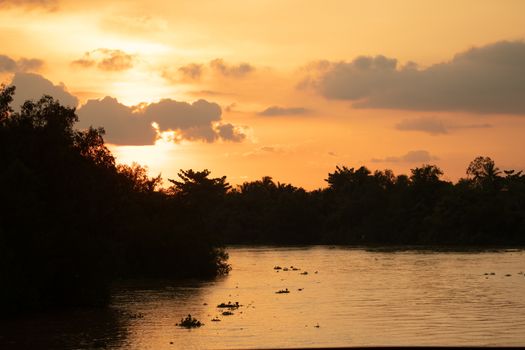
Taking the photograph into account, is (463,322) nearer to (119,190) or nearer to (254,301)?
(254,301)

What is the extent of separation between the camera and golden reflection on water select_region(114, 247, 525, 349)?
38906mm

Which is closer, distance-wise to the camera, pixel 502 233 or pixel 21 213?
pixel 21 213

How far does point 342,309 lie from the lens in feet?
171

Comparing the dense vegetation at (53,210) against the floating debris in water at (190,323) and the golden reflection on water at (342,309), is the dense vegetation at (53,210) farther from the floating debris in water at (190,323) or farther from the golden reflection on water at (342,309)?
the floating debris in water at (190,323)

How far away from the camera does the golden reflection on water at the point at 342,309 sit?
3891cm

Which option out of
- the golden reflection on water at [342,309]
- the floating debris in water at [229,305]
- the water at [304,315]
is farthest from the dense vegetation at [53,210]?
the floating debris in water at [229,305]

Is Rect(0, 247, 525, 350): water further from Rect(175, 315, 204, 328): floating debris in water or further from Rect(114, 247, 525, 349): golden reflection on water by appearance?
Rect(175, 315, 204, 328): floating debris in water

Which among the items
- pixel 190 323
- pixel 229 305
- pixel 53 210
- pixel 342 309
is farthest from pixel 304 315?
pixel 53 210

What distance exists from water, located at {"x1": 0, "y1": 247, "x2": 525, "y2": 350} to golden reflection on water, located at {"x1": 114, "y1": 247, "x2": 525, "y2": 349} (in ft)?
0.19

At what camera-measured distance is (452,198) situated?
170 metres

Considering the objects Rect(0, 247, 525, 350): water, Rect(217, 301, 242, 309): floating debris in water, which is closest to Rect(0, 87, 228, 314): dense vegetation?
Rect(0, 247, 525, 350): water

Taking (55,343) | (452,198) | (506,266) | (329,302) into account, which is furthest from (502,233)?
(55,343)

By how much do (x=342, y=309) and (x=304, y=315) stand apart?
13.3 ft

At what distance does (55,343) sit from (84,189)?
16.7 m
